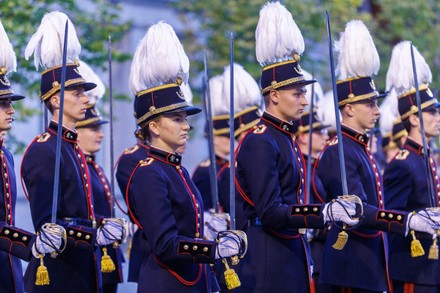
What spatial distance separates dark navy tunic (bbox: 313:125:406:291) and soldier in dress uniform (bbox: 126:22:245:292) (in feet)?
5.37

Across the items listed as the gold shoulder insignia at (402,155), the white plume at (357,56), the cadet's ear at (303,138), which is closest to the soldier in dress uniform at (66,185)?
the white plume at (357,56)

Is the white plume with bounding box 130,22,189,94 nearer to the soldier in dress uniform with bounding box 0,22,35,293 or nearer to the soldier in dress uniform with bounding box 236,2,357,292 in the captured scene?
the soldier in dress uniform with bounding box 236,2,357,292

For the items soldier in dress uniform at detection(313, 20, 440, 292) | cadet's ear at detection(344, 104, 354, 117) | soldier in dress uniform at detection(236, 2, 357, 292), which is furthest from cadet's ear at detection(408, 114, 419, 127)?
soldier in dress uniform at detection(236, 2, 357, 292)

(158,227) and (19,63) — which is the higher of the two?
(19,63)

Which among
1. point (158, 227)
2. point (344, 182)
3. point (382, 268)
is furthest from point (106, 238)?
Result: point (382, 268)

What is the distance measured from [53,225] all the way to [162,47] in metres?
1.35

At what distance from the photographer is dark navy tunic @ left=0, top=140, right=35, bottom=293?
6945mm

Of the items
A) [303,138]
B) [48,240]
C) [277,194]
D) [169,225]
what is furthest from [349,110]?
[48,240]

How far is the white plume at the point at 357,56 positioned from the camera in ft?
30.4

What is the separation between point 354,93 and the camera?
902 centimetres

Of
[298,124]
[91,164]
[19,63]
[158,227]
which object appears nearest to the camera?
[158,227]

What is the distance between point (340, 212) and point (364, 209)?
860mm

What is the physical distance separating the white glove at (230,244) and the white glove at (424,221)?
171 cm

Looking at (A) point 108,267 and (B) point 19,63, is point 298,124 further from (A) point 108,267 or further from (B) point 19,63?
(A) point 108,267
